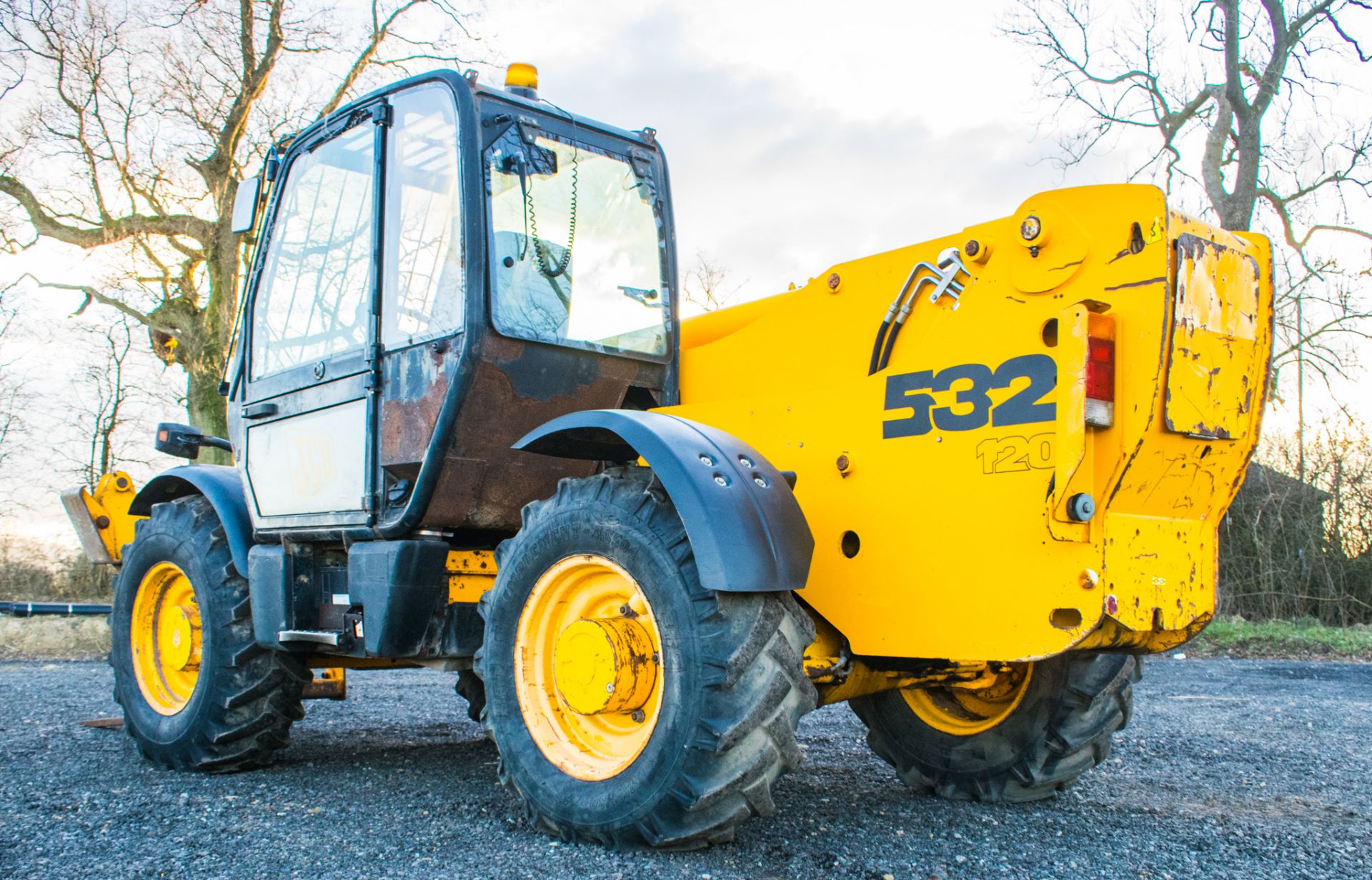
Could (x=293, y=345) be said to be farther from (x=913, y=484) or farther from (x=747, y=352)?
(x=913, y=484)

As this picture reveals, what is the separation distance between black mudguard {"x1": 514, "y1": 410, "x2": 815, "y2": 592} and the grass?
928 centimetres

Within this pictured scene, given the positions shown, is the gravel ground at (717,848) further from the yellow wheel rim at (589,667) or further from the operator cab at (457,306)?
the operator cab at (457,306)

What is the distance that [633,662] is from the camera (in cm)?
321

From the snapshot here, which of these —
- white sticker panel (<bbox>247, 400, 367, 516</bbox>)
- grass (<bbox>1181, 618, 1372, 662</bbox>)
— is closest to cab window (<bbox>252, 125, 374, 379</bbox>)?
white sticker panel (<bbox>247, 400, 367, 516</bbox>)

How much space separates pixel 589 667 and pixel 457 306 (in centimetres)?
147

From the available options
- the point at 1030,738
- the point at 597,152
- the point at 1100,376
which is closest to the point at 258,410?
the point at 597,152

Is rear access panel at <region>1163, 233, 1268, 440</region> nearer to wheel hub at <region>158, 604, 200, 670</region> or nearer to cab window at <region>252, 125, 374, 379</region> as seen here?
cab window at <region>252, 125, 374, 379</region>

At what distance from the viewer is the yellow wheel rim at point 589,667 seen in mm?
3219

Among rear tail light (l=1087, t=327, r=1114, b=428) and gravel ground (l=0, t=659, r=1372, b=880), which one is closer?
rear tail light (l=1087, t=327, r=1114, b=428)

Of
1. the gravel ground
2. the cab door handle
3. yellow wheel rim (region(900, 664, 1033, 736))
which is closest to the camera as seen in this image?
the gravel ground

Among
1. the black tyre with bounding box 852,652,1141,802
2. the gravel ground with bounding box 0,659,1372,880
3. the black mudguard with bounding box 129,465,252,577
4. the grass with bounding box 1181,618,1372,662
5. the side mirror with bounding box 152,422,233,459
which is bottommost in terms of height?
the grass with bounding box 1181,618,1372,662

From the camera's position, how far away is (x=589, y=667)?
3250mm

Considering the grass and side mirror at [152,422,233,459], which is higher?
side mirror at [152,422,233,459]

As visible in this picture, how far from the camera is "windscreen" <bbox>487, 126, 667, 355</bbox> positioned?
4.13m
